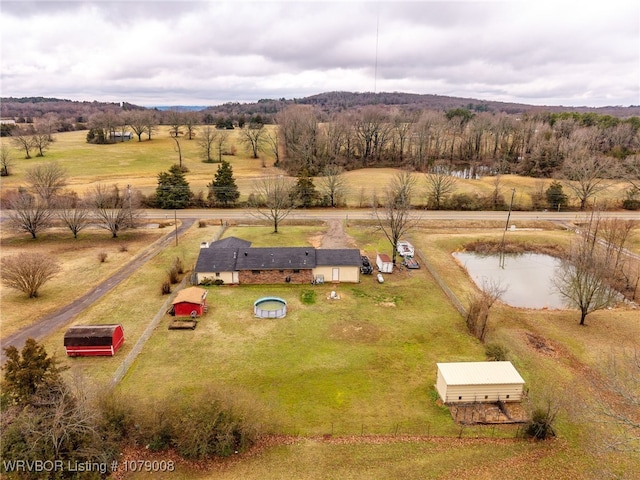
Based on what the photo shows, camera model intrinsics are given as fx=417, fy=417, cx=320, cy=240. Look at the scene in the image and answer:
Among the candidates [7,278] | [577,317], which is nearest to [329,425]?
[577,317]

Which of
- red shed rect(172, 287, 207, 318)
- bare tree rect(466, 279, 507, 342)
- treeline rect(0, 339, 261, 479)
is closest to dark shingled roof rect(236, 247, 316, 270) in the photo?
red shed rect(172, 287, 207, 318)

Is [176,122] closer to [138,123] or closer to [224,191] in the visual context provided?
[138,123]

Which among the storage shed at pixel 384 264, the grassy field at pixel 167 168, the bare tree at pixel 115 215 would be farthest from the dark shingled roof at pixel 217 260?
the grassy field at pixel 167 168

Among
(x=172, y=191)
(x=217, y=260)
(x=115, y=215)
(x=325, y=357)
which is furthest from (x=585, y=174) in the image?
(x=115, y=215)

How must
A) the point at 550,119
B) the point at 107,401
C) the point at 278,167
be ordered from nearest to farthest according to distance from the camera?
the point at 107,401 < the point at 278,167 < the point at 550,119

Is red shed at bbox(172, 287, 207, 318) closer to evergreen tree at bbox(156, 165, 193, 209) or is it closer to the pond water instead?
the pond water

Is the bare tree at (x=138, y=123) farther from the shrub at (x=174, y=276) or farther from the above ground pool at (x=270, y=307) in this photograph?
the above ground pool at (x=270, y=307)

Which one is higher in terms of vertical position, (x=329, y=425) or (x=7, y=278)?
(x=7, y=278)

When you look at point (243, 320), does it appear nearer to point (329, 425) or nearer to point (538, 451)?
point (329, 425)
